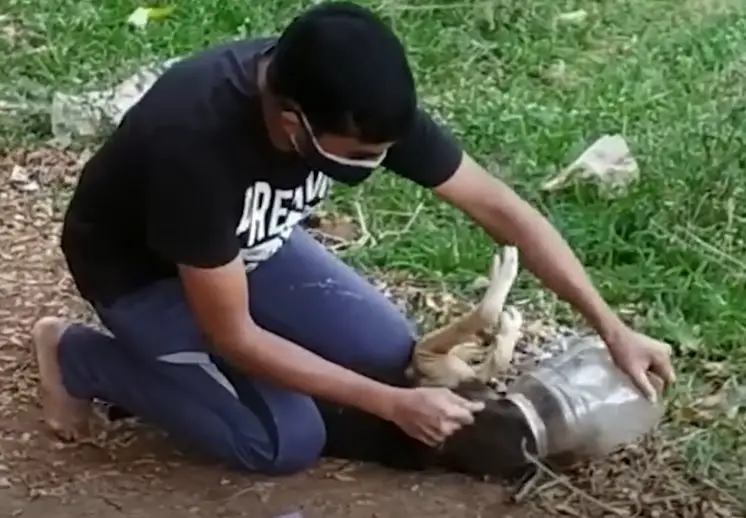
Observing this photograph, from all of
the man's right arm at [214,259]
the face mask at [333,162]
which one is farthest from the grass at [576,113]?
the face mask at [333,162]

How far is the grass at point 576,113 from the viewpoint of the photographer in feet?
8.93

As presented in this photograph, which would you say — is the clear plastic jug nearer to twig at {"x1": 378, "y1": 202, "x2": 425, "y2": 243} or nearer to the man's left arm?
the man's left arm

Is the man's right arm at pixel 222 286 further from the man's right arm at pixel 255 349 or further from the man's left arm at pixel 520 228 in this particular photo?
the man's left arm at pixel 520 228

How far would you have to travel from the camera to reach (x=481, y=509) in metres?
2.19

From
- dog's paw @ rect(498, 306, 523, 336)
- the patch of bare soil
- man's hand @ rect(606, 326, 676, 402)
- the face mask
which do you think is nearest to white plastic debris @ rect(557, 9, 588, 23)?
dog's paw @ rect(498, 306, 523, 336)

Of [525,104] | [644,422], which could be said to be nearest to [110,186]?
[644,422]

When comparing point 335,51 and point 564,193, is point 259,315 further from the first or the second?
point 564,193

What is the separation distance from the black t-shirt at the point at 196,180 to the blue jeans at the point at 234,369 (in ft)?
0.21

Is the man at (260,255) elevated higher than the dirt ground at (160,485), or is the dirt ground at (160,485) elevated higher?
the man at (260,255)

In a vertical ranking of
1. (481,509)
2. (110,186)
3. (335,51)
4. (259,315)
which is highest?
(335,51)

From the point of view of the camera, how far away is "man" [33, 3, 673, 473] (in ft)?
6.01

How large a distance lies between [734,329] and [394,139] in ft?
3.18

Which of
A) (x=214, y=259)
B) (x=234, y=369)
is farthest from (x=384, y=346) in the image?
(x=214, y=259)

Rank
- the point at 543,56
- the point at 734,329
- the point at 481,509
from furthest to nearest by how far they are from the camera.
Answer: the point at 543,56 < the point at 734,329 < the point at 481,509
